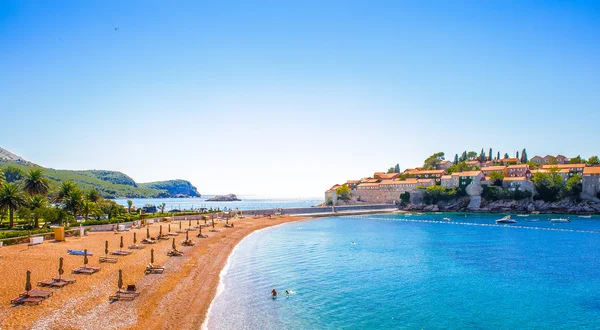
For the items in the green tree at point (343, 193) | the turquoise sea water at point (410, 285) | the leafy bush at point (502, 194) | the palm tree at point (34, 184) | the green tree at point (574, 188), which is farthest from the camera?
the green tree at point (343, 193)

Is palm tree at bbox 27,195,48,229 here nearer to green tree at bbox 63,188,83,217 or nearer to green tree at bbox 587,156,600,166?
green tree at bbox 63,188,83,217

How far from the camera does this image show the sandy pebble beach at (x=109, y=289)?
21.8 metres

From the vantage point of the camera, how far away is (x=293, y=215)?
112750 millimetres

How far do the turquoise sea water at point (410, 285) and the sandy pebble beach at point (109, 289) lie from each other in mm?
1937

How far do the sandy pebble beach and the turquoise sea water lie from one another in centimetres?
194

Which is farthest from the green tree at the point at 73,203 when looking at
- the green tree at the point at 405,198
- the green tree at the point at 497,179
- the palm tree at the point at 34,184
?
the green tree at the point at 497,179

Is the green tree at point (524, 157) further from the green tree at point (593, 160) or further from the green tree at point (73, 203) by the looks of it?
the green tree at point (73, 203)

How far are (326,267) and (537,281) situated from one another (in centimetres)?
1890

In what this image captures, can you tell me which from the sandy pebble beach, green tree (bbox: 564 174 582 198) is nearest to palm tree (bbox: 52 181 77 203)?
the sandy pebble beach

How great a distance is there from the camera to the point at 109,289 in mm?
27750

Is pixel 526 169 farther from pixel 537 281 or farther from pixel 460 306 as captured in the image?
pixel 460 306

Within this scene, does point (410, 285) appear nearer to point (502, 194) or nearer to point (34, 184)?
point (34, 184)

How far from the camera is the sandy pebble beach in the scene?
71.5 feet

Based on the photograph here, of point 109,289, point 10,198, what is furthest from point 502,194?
point 109,289
